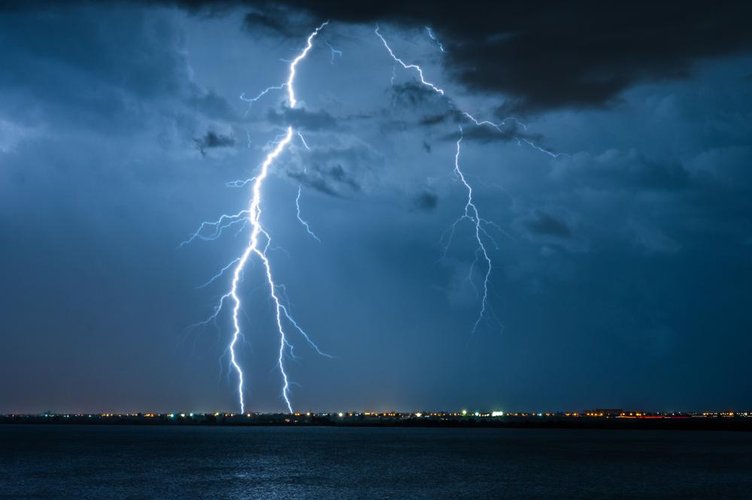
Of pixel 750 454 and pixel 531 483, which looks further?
pixel 750 454

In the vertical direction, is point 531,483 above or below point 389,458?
below

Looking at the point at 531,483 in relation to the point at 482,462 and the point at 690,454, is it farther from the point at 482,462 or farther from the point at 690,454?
the point at 690,454

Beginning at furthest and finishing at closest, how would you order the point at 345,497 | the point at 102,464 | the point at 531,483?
the point at 102,464
the point at 531,483
the point at 345,497

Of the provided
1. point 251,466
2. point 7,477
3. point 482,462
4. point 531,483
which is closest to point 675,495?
point 531,483

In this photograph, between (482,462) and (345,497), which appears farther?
(482,462)

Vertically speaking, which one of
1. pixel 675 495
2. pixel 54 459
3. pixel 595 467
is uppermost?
pixel 54 459

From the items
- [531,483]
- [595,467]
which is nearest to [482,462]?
[595,467]

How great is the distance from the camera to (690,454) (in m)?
62.0

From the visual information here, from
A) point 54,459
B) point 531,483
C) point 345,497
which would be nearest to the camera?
point 345,497

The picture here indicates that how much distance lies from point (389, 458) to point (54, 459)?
21648 millimetres

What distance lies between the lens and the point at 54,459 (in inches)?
2133

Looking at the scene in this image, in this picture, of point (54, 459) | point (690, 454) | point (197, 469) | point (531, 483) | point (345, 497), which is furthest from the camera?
point (690, 454)

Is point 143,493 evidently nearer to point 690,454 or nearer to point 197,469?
point 197,469

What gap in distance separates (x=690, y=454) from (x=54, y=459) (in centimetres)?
4451
